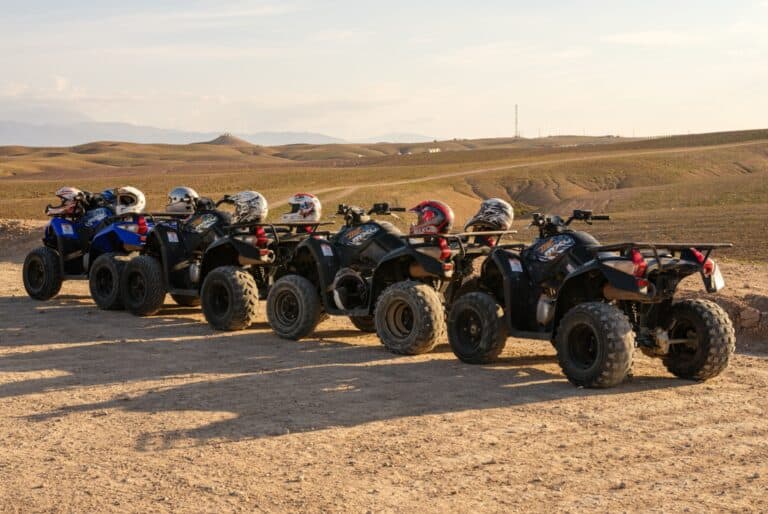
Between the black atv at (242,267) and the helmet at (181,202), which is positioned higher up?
the helmet at (181,202)

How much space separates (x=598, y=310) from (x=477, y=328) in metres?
1.87

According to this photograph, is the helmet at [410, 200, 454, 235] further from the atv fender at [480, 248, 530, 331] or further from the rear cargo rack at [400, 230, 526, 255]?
the atv fender at [480, 248, 530, 331]

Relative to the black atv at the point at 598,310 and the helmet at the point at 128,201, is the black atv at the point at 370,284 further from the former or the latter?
the helmet at the point at 128,201

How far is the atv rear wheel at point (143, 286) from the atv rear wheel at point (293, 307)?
8.68 ft

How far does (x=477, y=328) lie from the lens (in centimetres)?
1106

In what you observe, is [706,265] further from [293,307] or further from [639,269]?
[293,307]

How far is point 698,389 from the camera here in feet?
31.6

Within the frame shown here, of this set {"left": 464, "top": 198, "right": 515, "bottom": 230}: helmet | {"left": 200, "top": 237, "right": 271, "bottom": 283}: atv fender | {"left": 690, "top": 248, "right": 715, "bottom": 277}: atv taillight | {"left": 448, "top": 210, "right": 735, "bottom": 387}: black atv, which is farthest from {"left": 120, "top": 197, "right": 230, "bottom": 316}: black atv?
{"left": 690, "top": 248, "right": 715, "bottom": 277}: atv taillight

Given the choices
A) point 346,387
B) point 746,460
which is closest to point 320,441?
point 346,387

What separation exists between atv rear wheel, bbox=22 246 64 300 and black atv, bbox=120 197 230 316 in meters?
2.46

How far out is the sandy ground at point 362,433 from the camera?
6559 millimetres

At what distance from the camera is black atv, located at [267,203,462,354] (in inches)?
453

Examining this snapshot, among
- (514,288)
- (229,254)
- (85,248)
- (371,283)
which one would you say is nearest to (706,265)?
(514,288)

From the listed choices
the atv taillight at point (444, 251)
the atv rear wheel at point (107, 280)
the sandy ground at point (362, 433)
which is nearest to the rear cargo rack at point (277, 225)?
the sandy ground at point (362, 433)
